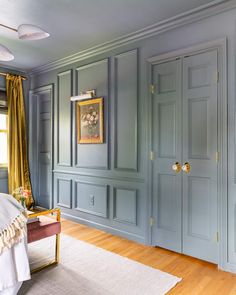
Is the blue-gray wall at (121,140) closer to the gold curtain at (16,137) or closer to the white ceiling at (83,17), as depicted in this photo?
the white ceiling at (83,17)

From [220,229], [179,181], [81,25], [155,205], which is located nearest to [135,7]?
[81,25]

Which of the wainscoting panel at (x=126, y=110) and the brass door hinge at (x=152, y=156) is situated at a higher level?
the wainscoting panel at (x=126, y=110)

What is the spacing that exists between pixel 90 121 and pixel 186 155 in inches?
65.0

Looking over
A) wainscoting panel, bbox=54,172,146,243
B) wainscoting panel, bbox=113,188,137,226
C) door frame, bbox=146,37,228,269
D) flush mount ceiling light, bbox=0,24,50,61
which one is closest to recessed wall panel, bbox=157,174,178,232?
wainscoting panel, bbox=54,172,146,243

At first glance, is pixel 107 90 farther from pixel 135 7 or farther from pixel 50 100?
pixel 50 100

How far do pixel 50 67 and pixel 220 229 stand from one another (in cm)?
382

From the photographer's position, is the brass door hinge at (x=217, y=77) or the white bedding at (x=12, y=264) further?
the brass door hinge at (x=217, y=77)

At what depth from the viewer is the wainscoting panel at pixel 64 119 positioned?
4082 millimetres

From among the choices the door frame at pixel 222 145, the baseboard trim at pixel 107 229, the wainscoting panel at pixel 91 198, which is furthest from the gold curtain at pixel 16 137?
the door frame at pixel 222 145

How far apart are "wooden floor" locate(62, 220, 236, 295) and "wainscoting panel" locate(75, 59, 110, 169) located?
1015mm

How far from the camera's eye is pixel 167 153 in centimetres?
287

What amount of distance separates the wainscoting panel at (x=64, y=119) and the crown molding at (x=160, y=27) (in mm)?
297

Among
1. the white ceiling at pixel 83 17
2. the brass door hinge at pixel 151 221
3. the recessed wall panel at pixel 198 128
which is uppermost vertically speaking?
the white ceiling at pixel 83 17

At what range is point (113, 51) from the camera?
Answer: 342cm
